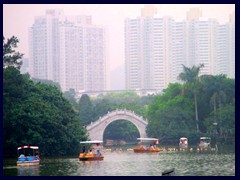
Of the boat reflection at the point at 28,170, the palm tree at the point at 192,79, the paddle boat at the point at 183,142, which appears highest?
the palm tree at the point at 192,79

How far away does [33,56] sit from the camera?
98875 millimetres

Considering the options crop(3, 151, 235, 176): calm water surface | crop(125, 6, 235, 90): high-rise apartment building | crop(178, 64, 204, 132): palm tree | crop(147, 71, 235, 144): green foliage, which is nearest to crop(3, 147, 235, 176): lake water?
crop(3, 151, 235, 176): calm water surface

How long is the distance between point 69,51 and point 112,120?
43.3 m

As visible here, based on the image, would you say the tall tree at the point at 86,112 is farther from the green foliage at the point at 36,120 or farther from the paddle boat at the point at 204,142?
the green foliage at the point at 36,120

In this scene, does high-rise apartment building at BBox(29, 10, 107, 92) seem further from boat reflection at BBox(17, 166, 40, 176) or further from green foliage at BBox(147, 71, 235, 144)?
boat reflection at BBox(17, 166, 40, 176)

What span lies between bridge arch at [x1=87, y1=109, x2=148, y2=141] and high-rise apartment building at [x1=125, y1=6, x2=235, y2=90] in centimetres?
4032

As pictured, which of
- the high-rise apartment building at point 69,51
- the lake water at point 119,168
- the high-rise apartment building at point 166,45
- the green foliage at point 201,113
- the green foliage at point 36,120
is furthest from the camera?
the high-rise apartment building at point 166,45

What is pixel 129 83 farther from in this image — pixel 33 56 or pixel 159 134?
pixel 159 134

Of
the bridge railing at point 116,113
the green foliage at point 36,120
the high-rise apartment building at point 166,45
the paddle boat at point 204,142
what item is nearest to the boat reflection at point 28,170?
the green foliage at point 36,120

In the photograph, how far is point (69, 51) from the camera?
343ft

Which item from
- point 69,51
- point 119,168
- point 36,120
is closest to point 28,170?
point 119,168

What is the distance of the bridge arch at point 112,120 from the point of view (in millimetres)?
61688

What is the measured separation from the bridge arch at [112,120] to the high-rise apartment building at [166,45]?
40319mm

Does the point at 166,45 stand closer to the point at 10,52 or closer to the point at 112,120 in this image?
the point at 112,120
